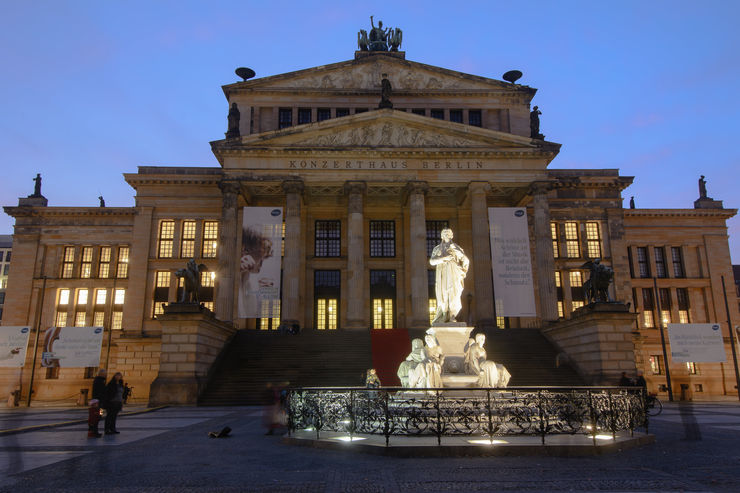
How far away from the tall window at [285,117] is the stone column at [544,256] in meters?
19.6

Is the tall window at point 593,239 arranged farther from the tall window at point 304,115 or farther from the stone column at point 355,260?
the tall window at point 304,115

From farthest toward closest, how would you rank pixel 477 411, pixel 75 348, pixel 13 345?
pixel 13 345 → pixel 75 348 → pixel 477 411

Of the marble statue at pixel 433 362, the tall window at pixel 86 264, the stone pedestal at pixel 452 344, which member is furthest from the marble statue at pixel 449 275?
the tall window at pixel 86 264

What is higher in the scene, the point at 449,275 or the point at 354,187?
the point at 354,187

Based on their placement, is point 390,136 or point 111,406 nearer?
point 111,406

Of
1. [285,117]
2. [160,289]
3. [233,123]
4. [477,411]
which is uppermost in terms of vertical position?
[285,117]

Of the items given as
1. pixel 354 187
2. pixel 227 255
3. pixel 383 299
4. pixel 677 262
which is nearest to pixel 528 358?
pixel 383 299

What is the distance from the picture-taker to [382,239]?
4312cm

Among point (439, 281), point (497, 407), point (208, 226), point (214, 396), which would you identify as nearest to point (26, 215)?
point (208, 226)

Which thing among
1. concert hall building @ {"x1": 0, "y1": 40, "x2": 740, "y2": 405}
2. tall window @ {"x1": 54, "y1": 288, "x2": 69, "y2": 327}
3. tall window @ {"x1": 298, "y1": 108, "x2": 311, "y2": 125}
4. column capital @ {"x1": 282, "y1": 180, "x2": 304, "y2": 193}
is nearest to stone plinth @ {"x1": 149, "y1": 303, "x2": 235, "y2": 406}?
concert hall building @ {"x1": 0, "y1": 40, "x2": 740, "y2": 405}

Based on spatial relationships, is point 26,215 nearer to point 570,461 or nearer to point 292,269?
point 292,269

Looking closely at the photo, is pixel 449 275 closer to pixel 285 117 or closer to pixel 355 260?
pixel 355 260

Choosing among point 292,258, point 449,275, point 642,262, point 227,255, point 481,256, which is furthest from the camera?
point 642,262

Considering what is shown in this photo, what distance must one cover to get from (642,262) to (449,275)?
39437 millimetres
